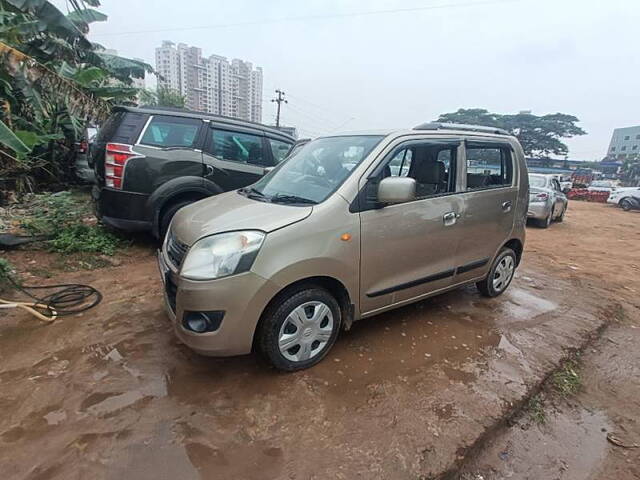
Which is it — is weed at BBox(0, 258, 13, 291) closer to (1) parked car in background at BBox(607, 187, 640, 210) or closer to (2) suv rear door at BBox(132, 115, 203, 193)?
(2) suv rear door at BBox(132, 115, 203, 193)

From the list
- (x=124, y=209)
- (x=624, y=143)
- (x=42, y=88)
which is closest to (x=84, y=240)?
(x=124, y=209)

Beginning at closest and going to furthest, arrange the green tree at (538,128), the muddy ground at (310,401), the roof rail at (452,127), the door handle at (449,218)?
the muddy ground at (310,401)
the door handle at (449,218)
the roof rail at (452,127)
the green tree at (538,128)

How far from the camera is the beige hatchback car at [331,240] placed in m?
2.31

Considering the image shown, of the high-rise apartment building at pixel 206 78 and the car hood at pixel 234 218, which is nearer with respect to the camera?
the car hood at pixel 234 218

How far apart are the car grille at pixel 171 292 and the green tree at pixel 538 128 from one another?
60.1 m

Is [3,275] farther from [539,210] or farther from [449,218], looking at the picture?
[539,210]

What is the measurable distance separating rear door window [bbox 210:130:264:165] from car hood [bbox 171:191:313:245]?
2298 millimetres

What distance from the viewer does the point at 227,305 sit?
2.26 meters

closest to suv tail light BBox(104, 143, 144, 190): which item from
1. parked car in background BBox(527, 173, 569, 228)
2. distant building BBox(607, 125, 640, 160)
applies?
parked car in background BBox(527, 173, 569, 228)

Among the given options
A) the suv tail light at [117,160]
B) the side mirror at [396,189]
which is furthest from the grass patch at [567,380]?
the suv tail light at [117,160]

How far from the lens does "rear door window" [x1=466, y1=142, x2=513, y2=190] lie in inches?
139

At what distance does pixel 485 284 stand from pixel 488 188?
115 cm

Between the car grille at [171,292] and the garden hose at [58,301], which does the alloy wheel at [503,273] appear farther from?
the garden hose at [58,301]

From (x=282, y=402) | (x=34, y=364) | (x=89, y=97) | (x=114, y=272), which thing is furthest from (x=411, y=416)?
(x=89, y=97)
